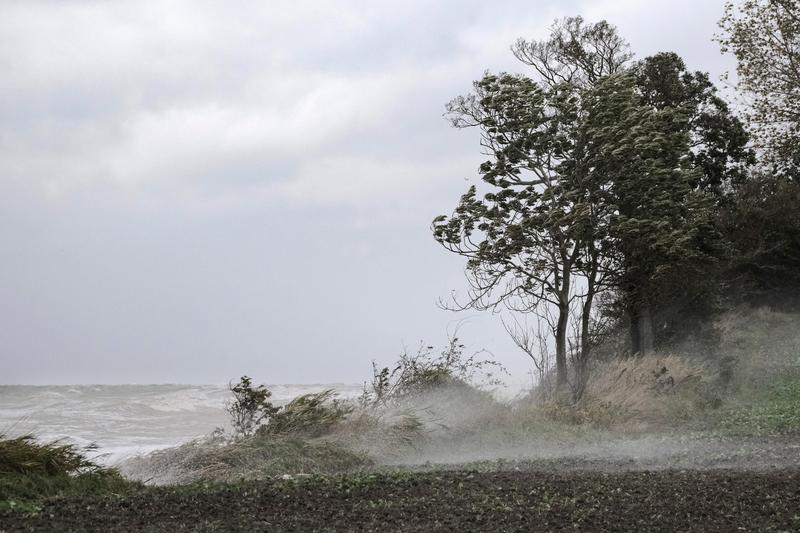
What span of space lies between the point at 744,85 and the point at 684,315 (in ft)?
22.3

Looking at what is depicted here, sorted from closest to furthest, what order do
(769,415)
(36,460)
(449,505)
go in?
(449,505), (36,460), (769,415)

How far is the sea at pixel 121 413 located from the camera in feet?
47.3

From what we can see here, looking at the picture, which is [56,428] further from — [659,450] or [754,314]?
[754,314]

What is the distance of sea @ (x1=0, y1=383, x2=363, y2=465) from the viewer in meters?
14.4

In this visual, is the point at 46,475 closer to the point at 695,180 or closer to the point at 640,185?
the point at 640,185

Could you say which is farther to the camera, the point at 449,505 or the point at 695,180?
the point at 695,180

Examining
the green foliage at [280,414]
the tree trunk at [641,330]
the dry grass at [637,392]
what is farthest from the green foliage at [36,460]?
the tree trunk at [641,330]

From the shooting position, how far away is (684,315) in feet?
65.5

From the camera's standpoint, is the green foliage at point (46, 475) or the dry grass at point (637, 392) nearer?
the green foliage at point (46, 475)

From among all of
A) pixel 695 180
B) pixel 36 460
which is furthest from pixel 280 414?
pixel 695 180

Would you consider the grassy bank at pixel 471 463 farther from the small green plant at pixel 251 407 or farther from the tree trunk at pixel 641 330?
the tree trunk at pixel 641 330

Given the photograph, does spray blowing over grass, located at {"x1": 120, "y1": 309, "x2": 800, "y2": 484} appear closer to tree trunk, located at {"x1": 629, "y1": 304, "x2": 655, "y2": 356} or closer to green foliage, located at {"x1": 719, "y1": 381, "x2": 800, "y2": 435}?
green foliage, located at {"x1": 719, "y1": 381, "x2": 800, "y2": 435}

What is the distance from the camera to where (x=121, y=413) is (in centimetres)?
1797

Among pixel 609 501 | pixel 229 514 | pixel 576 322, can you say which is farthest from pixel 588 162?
pixel 229 514
